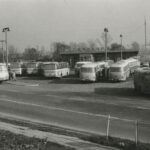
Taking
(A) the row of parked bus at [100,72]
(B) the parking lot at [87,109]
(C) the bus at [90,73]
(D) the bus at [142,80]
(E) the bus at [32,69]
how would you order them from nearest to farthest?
(B) the parking lot at [87,109] → (D) the bus at [142,80] → (C) the bus at [90,73] → (A) the row of parked bus at [100,72] → (E) the bus at [32,69]

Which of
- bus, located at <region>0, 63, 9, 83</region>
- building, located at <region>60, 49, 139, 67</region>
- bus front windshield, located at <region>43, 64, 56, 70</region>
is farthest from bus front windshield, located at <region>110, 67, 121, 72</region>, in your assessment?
building, located at <region>60, 49, 139, 67</region>

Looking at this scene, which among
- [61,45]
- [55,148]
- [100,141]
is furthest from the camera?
[61,45]

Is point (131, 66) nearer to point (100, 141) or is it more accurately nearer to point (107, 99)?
point (107, 99)

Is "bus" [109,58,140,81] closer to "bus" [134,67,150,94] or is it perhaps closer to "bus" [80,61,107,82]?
"bus" [80,61,107,82]

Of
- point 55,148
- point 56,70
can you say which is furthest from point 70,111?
point 56,70

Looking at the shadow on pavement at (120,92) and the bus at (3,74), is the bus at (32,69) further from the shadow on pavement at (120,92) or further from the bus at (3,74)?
the shadow on pavement at (120,92)

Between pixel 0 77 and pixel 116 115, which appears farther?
pixel 0 77

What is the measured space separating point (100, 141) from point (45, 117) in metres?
8.06

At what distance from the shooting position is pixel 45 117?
21.9 m

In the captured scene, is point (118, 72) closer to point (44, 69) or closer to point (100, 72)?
point (100, 72)

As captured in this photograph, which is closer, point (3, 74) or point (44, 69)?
point (3, 74)

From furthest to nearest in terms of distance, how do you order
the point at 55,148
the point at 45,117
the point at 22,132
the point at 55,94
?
the point at 55,94 → the point at 45,117 → the point at 22,132 → the point at 55,148

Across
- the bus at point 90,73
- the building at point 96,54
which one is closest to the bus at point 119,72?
the bus at point 90,73

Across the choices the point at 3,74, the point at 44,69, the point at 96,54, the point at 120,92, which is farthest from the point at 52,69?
the point at 96,54
